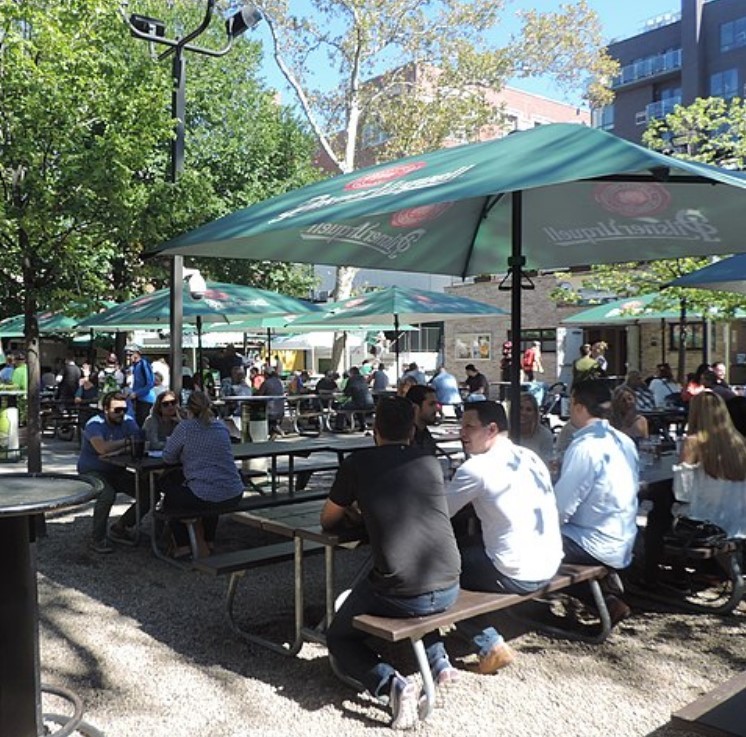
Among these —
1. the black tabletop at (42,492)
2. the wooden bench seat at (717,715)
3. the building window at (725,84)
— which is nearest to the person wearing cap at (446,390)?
the black tabletop at (42,492)

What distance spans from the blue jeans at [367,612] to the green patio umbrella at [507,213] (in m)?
Result: 1.66

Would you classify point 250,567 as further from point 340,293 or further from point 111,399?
point 340,293

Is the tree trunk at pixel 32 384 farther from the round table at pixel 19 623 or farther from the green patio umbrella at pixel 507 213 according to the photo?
the round table at pixel 19 623

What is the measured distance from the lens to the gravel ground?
3.50 metres

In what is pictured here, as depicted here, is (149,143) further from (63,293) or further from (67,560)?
(67,560)

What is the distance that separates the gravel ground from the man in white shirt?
38cm

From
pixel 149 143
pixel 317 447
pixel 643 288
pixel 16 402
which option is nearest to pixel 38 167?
pixel 149 143

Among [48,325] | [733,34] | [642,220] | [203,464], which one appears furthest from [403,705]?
[733,34]

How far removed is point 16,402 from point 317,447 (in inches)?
308

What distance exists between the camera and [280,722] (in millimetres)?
3508

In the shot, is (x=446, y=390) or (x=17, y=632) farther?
(x=446, y=390)

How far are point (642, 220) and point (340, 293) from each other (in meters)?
18.3

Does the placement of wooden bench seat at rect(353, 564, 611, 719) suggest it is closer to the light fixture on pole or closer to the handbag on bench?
the handbag on bench

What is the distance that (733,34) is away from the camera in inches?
1566
